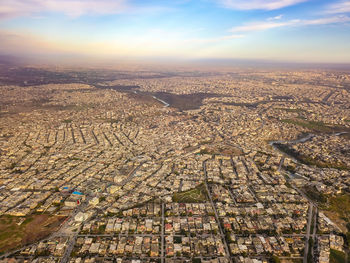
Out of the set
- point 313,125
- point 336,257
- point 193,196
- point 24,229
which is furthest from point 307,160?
point 24,229

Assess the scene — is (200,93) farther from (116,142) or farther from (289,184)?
(289,184)

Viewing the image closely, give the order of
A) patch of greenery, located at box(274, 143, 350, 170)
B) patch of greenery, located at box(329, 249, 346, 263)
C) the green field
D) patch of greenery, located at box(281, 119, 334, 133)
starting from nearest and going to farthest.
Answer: patch of greenery, located at box(329, 249, 346, 263)
the green field
patch of greenery, located at box(274, 143, 350, 170)
patch of greenery, located at box(281, 119, 334, 133)

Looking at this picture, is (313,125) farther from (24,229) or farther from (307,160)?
(24,229)

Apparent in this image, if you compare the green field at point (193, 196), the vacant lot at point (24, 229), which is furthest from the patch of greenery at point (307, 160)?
the vacant lot at point (24, 229)

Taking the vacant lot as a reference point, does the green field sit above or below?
above

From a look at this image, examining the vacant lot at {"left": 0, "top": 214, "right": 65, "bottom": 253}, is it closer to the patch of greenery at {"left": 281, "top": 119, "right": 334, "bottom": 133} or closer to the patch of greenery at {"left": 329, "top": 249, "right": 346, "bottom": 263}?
the patch of greenery at {"left": 329, "top": 249, "right": 346, "bottom": 263}

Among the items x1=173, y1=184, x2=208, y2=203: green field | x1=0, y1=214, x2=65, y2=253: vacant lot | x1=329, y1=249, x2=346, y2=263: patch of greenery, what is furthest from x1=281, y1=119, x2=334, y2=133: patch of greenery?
x1=0, y1=214, x2=65, y2=253: vacant lot
